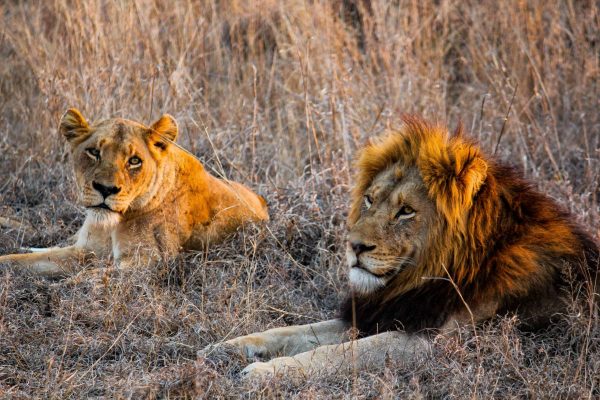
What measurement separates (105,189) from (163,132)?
53 centimetres

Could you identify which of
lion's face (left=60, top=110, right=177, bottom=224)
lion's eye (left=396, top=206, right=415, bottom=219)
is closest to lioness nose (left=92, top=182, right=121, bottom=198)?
lion's face (left=60, top=110, right=177, bottom=224)

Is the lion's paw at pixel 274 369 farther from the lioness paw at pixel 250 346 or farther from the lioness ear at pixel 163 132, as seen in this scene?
the lioness ear at pixel 163 132

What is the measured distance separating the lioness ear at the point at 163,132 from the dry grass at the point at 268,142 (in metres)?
0.23

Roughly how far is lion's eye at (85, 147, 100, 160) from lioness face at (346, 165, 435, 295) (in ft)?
5.18

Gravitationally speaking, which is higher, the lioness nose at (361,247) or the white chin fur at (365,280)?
the lioness nose at (361,247)

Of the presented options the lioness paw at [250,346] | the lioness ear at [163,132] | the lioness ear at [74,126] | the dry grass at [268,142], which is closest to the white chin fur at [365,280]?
the dry grass at [268,142]

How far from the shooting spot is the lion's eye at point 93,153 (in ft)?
15.7

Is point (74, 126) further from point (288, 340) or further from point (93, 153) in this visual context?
point (288, 340)

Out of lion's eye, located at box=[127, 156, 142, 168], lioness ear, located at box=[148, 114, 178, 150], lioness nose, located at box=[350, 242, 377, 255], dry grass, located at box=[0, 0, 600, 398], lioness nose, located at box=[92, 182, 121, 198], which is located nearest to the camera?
dry grass, located at box=[0, 0, 600, 398]

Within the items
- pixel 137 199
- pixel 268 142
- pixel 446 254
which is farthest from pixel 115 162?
pixel 268 142

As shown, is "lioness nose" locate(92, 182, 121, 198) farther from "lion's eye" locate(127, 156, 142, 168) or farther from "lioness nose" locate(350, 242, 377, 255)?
"lioness nose" locate(350, 242, 377, 255)

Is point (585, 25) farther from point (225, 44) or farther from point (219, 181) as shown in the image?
point (219, 181)

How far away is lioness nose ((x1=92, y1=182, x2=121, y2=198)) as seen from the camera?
15.4ft

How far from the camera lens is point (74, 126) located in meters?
4.95
